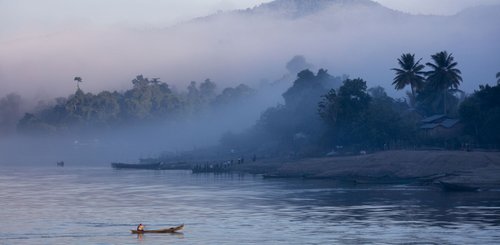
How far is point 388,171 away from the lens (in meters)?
96.7

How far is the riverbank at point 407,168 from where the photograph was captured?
85.7 meters

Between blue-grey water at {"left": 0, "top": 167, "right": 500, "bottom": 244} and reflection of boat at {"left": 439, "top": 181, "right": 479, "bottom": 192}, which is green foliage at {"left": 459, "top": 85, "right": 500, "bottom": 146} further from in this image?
reflection of boat at {"left": 439, "top": 181, "right": 479, "bottom": 192}

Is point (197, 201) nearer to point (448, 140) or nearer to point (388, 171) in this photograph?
point (388, 171)

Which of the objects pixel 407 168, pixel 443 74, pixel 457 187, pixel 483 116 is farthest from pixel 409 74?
pixel 457 187

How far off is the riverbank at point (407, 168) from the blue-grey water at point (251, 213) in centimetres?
297

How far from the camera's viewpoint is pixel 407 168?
95.7 metres

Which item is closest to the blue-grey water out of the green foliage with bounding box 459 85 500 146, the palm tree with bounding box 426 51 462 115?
the green foliage with bounding box 459 85 500 146

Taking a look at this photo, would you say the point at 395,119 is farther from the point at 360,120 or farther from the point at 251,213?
the point at 251,213

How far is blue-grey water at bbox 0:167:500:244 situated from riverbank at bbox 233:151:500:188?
2.97 meters

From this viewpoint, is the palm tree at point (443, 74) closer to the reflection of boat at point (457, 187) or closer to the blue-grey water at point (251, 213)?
the blue-grey water at point (251, 213)

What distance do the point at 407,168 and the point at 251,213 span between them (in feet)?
105

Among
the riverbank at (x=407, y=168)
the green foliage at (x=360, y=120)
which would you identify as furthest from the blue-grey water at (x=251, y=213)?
the green foliage at (x=360, y=120)

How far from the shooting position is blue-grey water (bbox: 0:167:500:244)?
55.8 meters

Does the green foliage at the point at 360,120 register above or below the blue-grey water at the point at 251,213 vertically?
above
